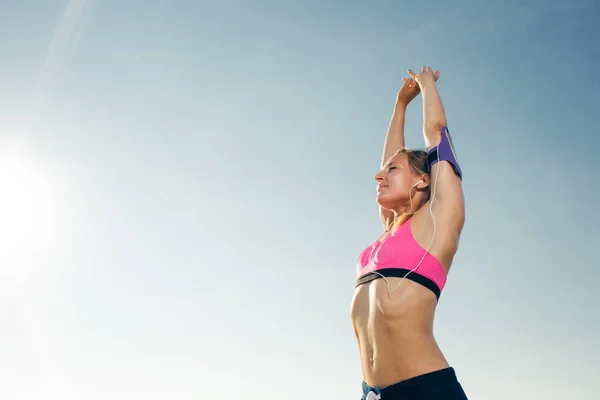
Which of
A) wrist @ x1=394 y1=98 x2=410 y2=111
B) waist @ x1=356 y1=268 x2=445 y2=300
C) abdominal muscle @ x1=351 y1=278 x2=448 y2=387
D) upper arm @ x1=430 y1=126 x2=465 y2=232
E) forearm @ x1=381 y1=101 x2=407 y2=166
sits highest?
wrist @ x1=394 y1=98 x2=410 y2=111

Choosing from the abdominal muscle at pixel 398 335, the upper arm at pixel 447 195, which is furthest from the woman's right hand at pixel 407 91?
the abdominal muscle at pixel 398 335

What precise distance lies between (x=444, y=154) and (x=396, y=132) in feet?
5.42

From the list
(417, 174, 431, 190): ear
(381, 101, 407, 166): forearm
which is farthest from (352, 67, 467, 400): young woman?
(381, 101, 407, 166): forearm

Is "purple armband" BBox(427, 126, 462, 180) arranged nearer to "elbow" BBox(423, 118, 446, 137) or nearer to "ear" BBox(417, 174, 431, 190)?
"elbow" BBox(423, 118, 446, 137)

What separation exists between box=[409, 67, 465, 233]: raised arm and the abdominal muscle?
2.20 ft

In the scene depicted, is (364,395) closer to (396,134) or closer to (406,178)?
(406,178)

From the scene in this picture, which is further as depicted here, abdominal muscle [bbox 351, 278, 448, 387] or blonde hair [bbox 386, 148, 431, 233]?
blonde hair [bbox 386, 148, 431, 233]

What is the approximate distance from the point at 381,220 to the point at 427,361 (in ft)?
6.77

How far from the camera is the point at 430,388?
3.65 metres

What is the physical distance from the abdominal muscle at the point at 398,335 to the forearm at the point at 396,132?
2216 millimetres

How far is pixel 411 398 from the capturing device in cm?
367

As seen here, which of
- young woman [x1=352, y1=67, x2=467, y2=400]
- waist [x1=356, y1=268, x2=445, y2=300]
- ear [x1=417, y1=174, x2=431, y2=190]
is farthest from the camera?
ear [x1=417, y1=174, x2=431, y2=190]

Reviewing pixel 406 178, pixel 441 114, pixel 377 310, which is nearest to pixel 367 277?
pixel 377 310

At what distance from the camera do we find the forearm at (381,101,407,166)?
5979 mm
